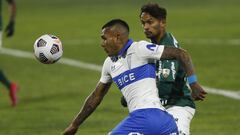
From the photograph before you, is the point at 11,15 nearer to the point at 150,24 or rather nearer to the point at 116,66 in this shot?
the point at 150,24

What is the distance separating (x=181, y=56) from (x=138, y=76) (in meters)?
0.57

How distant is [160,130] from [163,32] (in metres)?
1.91

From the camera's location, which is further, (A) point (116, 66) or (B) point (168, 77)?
(B) point (168, 77)

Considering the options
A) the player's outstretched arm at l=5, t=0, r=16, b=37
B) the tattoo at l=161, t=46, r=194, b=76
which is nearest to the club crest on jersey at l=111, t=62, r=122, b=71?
the tattoo at l=161, t=46, r=194, b=76

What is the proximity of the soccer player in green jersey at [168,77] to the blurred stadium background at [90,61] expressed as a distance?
12.4 ft

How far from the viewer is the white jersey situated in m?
10.7

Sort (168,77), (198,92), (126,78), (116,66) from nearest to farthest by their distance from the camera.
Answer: (198,92) → (126,78) → (116,66) → (168,77)

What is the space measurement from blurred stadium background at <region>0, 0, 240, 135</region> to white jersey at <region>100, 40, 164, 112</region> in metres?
5.12

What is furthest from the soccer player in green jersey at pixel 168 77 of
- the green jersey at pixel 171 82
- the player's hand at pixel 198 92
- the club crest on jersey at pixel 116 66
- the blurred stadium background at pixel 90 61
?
the blurred stadium background at pixel 90 61

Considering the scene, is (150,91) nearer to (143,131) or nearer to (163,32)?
(143,131)

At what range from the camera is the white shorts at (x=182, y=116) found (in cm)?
1168

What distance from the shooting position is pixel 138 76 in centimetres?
1080

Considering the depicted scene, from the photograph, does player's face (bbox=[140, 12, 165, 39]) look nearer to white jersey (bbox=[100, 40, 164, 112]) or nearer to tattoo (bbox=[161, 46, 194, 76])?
white jersey (bbox=[100, 40, 164, 112])

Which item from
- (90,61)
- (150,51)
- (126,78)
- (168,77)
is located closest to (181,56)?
(150,51)
